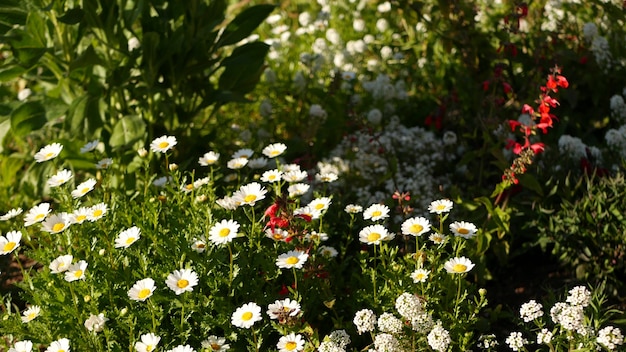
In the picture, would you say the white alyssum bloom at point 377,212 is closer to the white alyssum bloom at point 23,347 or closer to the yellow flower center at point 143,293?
the yellow flower center at point 143,293

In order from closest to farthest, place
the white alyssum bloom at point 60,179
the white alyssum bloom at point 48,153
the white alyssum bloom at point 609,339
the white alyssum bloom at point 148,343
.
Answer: the white alyssum bloom at point 609,339
the white alyssum bloom at point 148,343
the white alyssum bloom at point 60,179
the white alyssum bloom at point 48,153

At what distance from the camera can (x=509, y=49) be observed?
12.9 feet

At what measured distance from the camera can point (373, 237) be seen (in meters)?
2.62

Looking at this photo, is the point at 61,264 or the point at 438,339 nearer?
the point at 438,339

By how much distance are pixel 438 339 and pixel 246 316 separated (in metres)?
0.57

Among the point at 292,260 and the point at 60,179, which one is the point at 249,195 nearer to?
the point at 292,260

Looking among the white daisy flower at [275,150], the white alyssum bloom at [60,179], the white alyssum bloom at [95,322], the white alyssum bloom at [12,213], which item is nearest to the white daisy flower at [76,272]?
the white alyssum bloom at [95,322]

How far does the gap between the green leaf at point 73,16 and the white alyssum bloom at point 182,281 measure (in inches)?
50.2

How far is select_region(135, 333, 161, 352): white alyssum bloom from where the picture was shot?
2.34 m

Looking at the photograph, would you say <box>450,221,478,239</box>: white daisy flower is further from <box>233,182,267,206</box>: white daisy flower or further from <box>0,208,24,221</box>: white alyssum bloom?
<box>0,208,24,221</box>: white alyssum bloom

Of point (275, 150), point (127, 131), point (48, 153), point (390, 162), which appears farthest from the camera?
point (390, 162)

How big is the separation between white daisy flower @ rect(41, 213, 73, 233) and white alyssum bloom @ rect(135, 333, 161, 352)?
0.48 metres

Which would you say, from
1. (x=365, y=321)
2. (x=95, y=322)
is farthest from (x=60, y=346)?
(x=365, y=321)

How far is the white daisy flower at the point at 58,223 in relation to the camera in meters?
2.62
